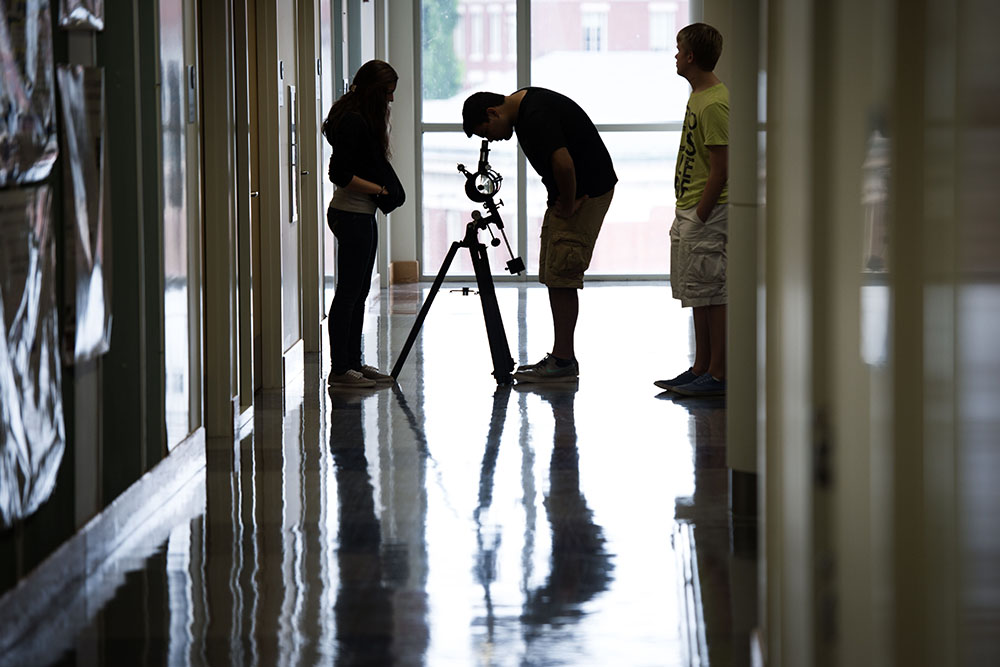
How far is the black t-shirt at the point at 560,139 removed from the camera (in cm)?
605

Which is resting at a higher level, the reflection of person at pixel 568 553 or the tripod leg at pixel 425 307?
the tripod leg at pixel 425 307

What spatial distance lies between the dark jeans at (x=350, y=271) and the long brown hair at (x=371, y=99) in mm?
374

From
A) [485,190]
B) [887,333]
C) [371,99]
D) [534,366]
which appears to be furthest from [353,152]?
[887,333]

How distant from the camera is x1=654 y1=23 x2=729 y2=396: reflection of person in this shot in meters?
5.58

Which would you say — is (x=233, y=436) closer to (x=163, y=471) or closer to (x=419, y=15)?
(x=163, y=471)

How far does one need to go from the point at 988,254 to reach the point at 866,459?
1.74 ft

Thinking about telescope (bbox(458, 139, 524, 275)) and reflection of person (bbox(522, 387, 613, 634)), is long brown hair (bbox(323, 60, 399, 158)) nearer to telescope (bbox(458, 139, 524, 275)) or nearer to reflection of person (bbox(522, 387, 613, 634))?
telescope (bbox(458, 139, 524, 275))

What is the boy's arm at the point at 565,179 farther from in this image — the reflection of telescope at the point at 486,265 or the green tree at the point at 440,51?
the green tree at the point at 440,51

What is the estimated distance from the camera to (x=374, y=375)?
6.45m

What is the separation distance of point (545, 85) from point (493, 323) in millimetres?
6683

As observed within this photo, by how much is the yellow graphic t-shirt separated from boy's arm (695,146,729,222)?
1.3 inches

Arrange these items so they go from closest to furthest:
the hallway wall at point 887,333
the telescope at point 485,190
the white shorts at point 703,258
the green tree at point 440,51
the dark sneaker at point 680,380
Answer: the hallway wall at point 887,333, the white shorts at point 703,258, the dark sneaker at point 680,380, the telescope at point 485,190, the green tree at point 440,51

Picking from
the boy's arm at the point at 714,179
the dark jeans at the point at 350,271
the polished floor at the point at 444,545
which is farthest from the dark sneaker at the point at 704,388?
the dark jeans at the point at 350,271

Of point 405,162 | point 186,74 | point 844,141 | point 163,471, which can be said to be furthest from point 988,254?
point 405,162
